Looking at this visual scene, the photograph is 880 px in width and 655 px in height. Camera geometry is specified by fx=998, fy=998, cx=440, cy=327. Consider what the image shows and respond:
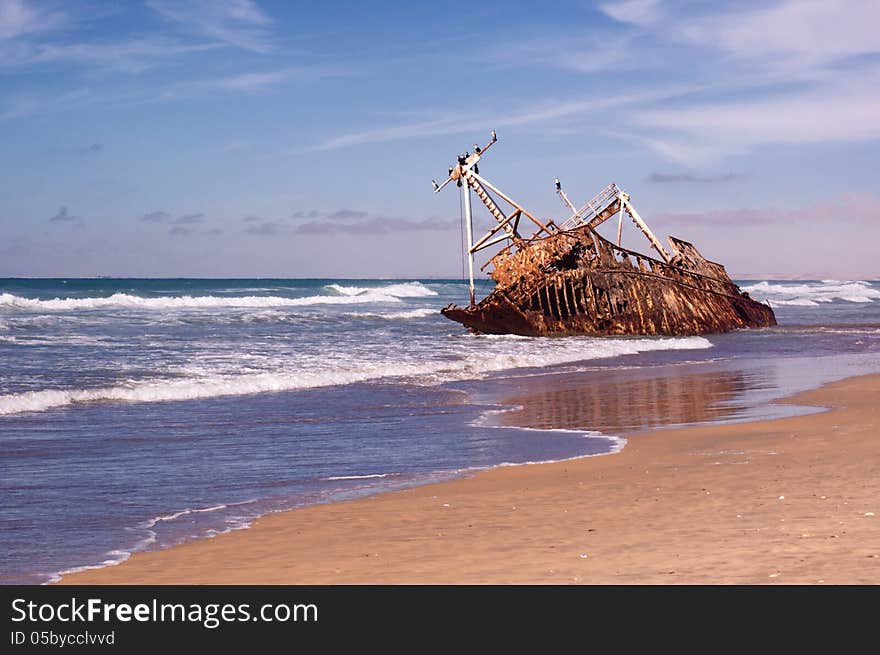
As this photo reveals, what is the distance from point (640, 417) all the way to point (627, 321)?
56.2 feet

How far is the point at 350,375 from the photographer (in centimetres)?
1848

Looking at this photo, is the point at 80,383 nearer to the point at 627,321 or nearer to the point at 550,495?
the point at 550,495

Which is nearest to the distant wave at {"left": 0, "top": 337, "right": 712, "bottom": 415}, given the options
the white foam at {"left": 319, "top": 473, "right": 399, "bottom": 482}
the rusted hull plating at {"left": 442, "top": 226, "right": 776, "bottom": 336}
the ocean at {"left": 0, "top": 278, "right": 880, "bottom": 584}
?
the ocean at {"left": 0, "top": 278, "right": 880, "bottom": 584}

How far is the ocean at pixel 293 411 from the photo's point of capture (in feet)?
25.4

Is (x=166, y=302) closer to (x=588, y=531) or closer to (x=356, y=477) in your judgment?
(x=356, y=477)

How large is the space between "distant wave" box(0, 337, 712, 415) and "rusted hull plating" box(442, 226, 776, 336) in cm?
177

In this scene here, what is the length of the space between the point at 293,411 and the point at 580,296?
17.3 metres

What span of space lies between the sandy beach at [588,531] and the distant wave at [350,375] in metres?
7.99

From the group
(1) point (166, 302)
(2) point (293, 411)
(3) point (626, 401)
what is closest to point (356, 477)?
(2) point (293, 411)

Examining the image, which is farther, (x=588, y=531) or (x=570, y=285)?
(x=570, y=285)

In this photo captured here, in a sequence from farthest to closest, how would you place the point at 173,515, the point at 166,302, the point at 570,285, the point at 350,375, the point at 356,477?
the point at 166,302
the point at 570,285
the point at 350,375
the point at 356,477
the point at 173,515

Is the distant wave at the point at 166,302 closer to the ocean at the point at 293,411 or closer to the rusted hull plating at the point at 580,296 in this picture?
the ocean at the point at 293,411
